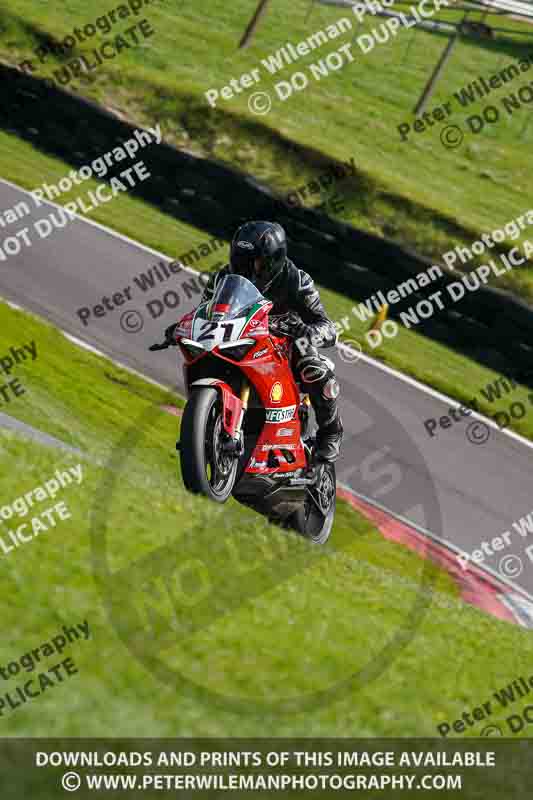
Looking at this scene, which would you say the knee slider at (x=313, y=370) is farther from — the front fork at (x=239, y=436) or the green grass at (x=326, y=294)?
the green grass at (x=326, y=294)

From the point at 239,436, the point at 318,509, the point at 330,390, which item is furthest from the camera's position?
the point at 318,509

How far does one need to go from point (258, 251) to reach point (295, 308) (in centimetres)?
109

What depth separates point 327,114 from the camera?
34500 mm

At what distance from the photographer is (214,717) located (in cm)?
503

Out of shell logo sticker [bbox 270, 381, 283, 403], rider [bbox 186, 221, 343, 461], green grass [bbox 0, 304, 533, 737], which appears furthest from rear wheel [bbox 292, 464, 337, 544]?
shell logo sticker [bbox 270, 381, 283, 403]

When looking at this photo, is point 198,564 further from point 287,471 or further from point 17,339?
point 17,339

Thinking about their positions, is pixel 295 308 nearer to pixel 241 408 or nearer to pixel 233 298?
pixel 233 298

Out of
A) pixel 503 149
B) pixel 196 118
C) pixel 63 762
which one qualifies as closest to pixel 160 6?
pixel 196 118

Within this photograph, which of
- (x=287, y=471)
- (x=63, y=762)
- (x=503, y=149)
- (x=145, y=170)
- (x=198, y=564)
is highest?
(x=503, y=149)

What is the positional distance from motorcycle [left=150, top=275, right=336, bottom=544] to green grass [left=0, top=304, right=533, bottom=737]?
0.50m

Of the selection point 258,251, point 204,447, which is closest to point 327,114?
point 258,251

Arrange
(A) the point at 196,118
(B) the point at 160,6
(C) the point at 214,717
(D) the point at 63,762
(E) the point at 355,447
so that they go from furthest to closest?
(B) the point at 160,6 → (A) the point at 196,118 → (E) the point at 355,447 → (C) the point at 214,717 → (D) the point at 63,762

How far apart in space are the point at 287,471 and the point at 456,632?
7.68ft

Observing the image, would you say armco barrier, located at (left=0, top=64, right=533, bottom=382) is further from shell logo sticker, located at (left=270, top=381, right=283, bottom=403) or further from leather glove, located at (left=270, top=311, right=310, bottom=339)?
shell logo sticker, located at (left=270, top=381, right=283, bottom=403)
